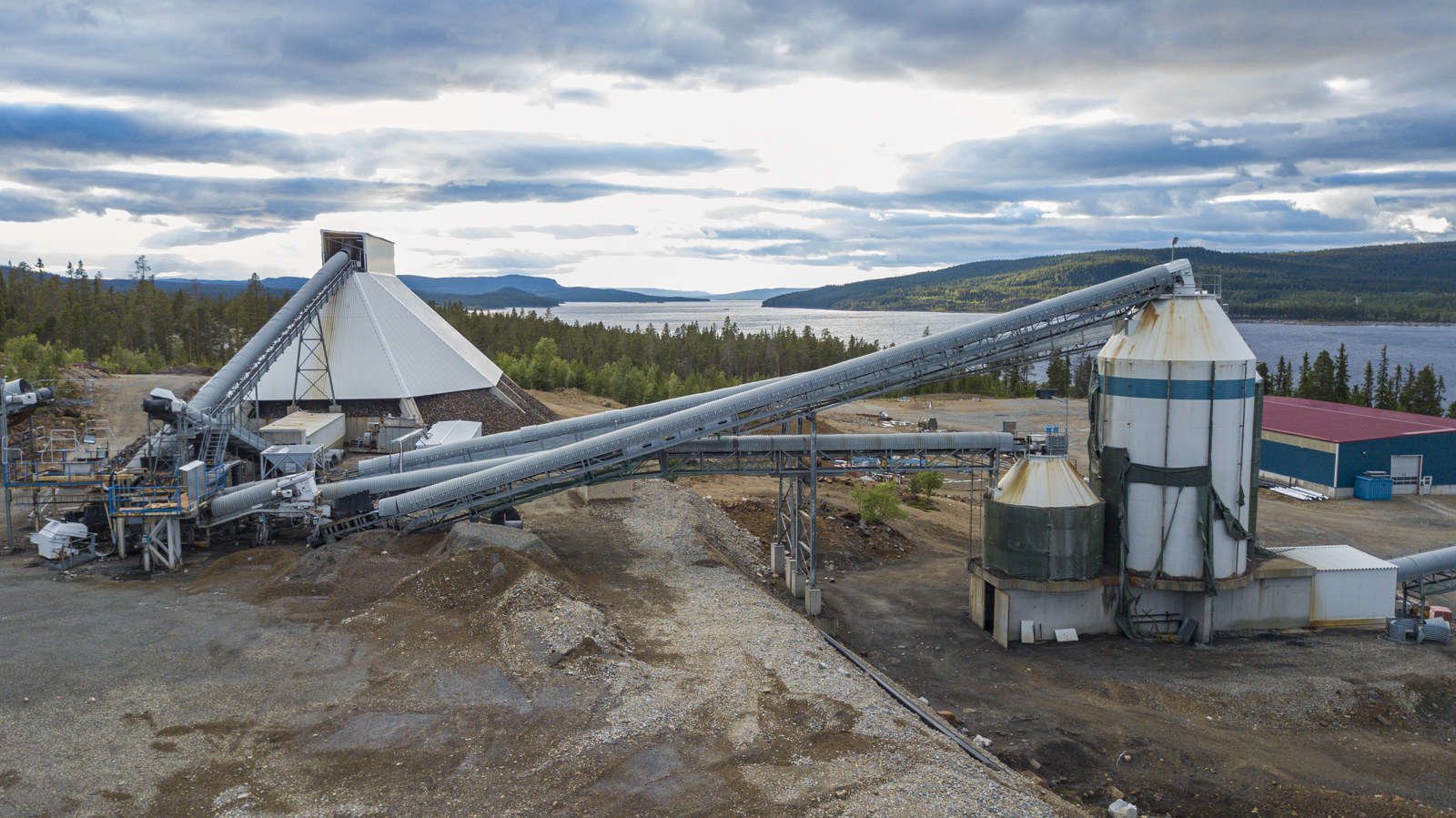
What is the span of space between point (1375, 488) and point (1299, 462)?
4.24 metres

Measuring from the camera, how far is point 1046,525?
26.4m

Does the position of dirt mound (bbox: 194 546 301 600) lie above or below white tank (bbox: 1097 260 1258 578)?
below

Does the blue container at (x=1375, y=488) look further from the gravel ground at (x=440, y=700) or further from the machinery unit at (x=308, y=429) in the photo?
the machinery unit at (x=308, y=429)

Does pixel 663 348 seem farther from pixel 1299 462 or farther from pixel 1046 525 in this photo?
pixel 1046 525

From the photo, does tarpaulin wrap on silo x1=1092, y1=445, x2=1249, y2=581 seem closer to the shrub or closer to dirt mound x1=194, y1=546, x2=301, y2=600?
the shrub

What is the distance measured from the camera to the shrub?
38.4 m

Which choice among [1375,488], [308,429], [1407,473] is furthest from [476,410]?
[1407,473]

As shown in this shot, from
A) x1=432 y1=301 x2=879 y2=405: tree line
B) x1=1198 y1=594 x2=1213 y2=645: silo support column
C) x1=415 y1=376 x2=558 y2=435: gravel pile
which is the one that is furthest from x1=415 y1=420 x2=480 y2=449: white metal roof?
x1=432 y1=301 x2=879 y2=405: tree line

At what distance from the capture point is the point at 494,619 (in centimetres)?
2169

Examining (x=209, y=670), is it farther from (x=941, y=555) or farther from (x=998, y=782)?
(x=941, y=555)

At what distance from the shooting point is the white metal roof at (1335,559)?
2795 cm

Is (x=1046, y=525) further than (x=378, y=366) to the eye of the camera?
No

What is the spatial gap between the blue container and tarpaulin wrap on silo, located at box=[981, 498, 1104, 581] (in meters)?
33.0

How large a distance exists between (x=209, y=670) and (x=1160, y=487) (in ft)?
87.3
